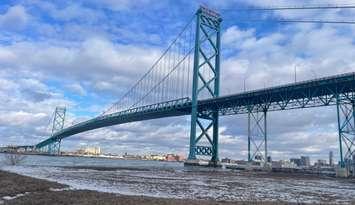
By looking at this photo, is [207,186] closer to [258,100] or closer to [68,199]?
[68,199]

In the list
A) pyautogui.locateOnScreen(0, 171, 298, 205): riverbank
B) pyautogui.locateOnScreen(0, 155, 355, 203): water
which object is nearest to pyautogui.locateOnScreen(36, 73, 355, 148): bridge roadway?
pyautogui.locateOnScreen(0, 155, 355, 203): water

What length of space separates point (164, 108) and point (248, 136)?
20447mm

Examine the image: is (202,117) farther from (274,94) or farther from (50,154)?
(50,154)

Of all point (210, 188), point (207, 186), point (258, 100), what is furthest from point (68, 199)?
point (258, 100)

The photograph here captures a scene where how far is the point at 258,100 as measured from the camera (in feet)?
279

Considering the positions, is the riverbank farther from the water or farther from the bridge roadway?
the bridge roadway

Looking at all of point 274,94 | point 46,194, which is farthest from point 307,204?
point 274,94

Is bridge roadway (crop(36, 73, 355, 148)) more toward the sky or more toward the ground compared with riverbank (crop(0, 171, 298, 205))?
more toward the sky

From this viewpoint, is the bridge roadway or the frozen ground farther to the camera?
the bridge roadway

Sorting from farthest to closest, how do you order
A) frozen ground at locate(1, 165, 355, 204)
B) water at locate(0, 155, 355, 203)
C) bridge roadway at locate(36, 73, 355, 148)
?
bridge roadway at locate(36, 73, 355, 148), water at locate(0, 155, 355, 203), frozen ground at locate(1, 165, 355, 204)

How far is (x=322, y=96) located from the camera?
73.6m

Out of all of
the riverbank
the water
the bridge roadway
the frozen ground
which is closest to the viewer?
the riverbank

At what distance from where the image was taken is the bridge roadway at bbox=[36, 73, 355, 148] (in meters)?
69.1

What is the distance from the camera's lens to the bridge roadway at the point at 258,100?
2721 inches
